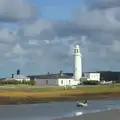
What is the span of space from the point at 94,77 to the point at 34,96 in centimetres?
9187

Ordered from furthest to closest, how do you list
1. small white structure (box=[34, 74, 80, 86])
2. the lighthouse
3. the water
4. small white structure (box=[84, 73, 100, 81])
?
small white structure (box=[84, 73, 100, 81])
the lighthouse
small white structure (box=[34, 74, 80, 86])
the water

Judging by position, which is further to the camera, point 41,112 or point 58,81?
point 58,81

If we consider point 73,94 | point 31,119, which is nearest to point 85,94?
point 73,94

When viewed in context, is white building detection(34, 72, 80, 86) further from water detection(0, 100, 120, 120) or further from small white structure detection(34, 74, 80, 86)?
water detection(0, 100, 120, 120)

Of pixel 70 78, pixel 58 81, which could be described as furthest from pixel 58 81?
pixel 70 78

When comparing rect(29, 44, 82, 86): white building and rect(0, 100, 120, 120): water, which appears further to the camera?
rect(29, 44, 82, 86): white building

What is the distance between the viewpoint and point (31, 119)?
148 ft

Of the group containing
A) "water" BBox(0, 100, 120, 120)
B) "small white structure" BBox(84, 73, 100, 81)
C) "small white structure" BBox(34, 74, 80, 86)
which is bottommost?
"water" BBox(0, 100, 120, 120)

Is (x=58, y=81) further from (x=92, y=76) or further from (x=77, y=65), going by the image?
(x=92, y=76)

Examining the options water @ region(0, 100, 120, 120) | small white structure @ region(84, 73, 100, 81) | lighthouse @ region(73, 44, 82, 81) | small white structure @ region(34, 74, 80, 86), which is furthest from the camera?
small white structure @ region(84, 73, 100, 81)

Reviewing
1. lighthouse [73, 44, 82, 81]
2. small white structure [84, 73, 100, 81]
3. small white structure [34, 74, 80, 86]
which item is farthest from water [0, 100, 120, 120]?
small white structure [84, 73, 100, 81]

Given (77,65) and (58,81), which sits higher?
(77,65)

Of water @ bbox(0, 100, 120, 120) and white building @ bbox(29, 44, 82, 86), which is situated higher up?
Answer: white building @ bbox(29, 44, 82, 86)

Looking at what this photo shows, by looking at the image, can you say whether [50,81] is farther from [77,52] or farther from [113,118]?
[113,118]
